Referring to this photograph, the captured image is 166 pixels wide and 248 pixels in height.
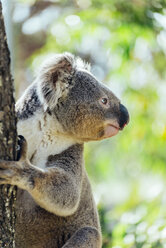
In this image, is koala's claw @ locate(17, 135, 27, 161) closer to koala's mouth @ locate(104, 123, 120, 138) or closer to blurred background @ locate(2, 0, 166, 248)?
koala's mouth @ locate(104, 123, 120, 138)

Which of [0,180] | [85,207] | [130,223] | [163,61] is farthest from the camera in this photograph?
[163,61]

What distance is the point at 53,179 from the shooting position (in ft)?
12.3

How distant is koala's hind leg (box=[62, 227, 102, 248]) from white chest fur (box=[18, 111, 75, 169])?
658mm

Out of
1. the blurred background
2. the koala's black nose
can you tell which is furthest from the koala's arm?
the blurred background

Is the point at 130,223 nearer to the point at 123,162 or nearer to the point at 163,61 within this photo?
the point at 163,61

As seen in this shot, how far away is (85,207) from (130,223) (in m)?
1.03

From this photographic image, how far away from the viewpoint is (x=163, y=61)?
1173cm

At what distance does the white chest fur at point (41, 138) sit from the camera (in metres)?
4.11

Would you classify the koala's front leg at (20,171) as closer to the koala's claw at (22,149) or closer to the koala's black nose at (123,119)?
the koala's claw at (22,149)

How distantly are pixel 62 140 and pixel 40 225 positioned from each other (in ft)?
2.36

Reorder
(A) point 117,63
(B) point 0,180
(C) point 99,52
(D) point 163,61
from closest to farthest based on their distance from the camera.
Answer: (B) point 0,180
(A) point 117,63
(D) point 163,61
(C) point 99,52

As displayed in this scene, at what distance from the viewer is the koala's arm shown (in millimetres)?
3279

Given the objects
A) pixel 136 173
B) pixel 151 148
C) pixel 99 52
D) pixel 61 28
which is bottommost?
pixel 136 173

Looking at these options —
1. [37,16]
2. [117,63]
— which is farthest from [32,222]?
[37,16]
